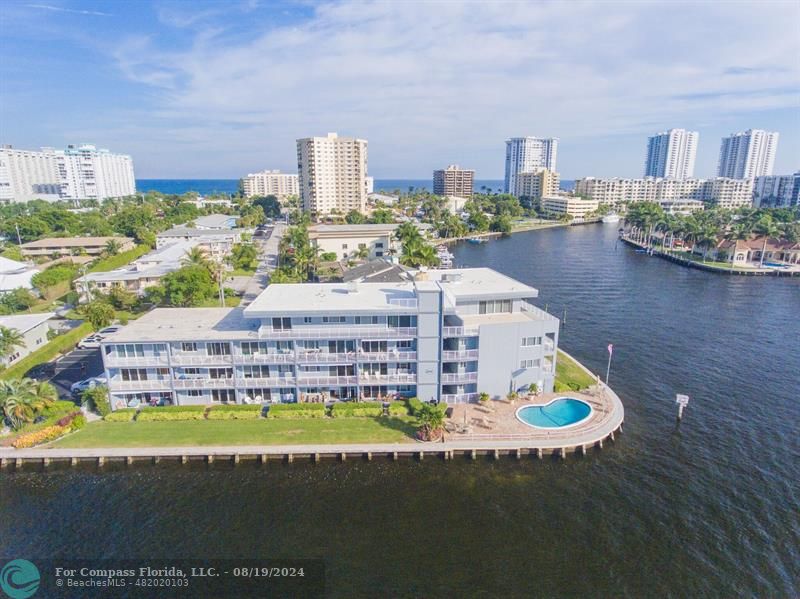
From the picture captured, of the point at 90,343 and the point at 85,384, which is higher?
the point at 90,343

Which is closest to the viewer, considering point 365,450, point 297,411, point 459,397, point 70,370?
point 365,450

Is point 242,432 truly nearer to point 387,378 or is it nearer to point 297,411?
point 297,411

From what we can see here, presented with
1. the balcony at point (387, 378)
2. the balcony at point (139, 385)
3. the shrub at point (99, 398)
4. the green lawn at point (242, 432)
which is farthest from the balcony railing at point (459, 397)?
the shrub at point (99, 398)

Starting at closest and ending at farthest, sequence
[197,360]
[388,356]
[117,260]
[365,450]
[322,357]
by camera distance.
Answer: [365,450] → [197,360] → [322,357] → [388,356] → [117,260]

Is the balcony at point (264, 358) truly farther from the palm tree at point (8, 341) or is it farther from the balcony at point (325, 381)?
the palm tree at point (8, 341)

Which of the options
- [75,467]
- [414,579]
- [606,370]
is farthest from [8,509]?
[606,370]

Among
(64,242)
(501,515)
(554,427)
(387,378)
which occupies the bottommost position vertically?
(501,515)

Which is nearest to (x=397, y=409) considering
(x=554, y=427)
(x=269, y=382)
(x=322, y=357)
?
(x=322, y=357)
